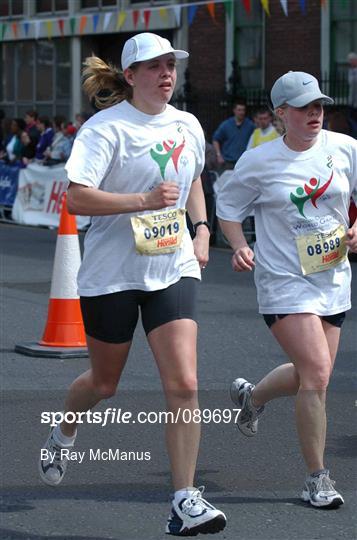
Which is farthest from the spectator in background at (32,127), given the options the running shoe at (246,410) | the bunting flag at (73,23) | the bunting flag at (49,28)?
the running shoe at (246,410)

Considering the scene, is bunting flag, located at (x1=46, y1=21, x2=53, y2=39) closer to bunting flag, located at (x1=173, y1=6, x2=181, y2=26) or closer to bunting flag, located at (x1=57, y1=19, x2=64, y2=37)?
bunting flag, located at (x1=57, y1=19, x2=64, y2=37)

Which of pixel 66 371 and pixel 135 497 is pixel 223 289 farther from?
pixel 135 497

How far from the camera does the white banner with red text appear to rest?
882 inches

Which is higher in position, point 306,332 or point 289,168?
point 289,168

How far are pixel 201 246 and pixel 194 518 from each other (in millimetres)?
1188

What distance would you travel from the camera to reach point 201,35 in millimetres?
29156

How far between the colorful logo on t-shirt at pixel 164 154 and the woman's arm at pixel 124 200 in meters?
0.14

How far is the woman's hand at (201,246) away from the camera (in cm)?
597

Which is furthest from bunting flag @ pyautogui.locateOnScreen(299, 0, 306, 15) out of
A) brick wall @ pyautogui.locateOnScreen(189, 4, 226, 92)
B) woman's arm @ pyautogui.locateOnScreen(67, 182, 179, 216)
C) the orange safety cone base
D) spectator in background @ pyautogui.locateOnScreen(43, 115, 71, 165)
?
woman's arm @ pyautogui.locateOnScreen(67, 182, 179, 216)

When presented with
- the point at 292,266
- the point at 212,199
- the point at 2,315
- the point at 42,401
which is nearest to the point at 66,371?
the point at 42,401

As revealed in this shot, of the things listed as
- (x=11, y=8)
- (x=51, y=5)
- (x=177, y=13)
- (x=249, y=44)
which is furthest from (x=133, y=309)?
(x=11, y=8)

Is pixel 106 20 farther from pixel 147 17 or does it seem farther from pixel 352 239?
pixel 352 239

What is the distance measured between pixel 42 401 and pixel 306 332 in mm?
2754

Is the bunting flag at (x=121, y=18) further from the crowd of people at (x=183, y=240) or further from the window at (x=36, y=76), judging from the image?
the crowd of people at (x=183, y=240)
